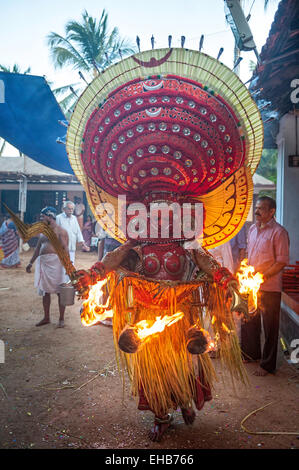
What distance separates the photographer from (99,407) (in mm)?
3016

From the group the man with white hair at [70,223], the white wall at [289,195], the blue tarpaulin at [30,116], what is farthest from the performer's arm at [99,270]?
the white wall at [289,195]

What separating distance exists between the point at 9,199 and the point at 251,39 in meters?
16.0

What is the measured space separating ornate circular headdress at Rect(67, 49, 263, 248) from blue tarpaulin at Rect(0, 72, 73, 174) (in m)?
2.93

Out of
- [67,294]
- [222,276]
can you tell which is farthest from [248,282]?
[67,294]

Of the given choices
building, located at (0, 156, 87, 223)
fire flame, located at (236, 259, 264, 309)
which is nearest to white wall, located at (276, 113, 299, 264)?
fire flame, located at (236, 259, 264, 309)

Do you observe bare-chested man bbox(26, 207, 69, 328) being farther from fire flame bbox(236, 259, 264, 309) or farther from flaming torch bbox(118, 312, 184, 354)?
fire flame bbox(236, 259, 264, 309)

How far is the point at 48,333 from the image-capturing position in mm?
5039

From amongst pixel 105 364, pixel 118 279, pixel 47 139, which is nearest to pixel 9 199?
pixel 47 139

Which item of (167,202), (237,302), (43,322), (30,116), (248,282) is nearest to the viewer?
(237,302)

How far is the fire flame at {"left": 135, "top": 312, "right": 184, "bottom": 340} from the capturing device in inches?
90.8

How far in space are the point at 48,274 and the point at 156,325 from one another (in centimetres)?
336

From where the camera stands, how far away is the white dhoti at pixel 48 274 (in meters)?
5.25

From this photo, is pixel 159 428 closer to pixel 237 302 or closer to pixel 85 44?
pixel 237 302
